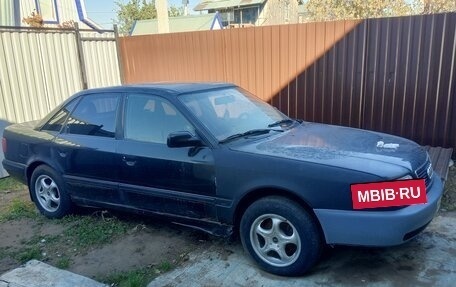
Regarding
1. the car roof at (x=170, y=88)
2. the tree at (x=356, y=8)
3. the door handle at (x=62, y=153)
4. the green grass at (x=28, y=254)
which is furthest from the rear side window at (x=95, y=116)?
the tree at (x=356, y=8)

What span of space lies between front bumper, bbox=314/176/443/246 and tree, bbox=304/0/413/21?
13674 mm

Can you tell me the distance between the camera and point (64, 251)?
397cm

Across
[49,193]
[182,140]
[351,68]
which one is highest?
[351,68]

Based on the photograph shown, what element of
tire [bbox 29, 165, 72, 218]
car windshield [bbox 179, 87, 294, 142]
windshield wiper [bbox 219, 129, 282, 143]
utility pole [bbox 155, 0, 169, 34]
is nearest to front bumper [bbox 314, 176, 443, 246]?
windshield wiper [bbox 219, 129, 282, 143]

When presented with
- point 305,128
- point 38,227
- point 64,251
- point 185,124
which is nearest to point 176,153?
point 185,124

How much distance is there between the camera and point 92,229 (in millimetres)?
4375

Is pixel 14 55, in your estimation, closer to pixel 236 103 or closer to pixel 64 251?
pixel 64 251

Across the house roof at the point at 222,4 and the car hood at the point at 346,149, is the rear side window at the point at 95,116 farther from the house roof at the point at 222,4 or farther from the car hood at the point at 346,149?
the house roof at the point at 222,4

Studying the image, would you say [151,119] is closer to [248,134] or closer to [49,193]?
[248,134]

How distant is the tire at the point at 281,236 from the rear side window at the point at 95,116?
1793 mm

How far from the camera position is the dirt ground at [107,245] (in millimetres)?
3658

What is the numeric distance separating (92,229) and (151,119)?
1516 mm

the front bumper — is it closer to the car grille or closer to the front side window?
the car grille

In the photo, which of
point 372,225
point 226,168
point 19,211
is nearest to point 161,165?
point 226,168
